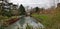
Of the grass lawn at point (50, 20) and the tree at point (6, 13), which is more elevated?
the tree at point (6, 13)

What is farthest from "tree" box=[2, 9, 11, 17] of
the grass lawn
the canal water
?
the grass lawn

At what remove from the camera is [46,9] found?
1848 millimetres

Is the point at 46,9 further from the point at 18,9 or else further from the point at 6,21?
the point at 6,21

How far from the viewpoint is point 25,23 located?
180 cm

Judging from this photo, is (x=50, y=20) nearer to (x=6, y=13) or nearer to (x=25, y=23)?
(x=25, y=23)

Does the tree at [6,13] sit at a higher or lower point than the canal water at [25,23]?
higher

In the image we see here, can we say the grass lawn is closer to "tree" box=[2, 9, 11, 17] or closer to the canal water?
the canal water

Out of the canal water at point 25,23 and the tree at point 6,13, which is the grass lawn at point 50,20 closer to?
the canal water at point 25,23

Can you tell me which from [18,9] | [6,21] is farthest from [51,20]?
[6,21]

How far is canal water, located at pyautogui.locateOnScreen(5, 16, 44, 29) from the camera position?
1768mm

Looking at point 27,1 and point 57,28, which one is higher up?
point 27,1

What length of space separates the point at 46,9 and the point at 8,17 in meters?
0.50

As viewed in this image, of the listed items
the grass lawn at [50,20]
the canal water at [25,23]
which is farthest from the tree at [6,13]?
the grass lawn at [50,20]

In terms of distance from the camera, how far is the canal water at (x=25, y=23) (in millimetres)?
1768
